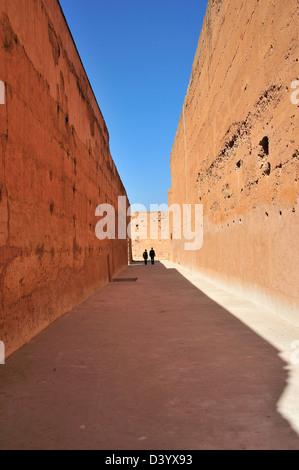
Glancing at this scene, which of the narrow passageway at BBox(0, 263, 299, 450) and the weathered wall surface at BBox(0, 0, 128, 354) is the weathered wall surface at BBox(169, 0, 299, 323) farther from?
the weathered wall surface at BBox(0, 0, 128, 354)

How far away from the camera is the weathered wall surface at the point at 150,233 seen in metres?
35.0

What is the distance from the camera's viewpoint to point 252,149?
5332 millimetres

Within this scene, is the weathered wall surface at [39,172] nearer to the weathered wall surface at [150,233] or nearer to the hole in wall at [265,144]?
the hole in wall at [265,144]

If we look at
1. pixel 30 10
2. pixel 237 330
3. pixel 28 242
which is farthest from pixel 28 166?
pixel 237 330

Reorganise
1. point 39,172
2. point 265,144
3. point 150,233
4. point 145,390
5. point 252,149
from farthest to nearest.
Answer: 1. point 150,233
2. point 252,149
3. point 265,144
4. point 39,172
5. point 145,390

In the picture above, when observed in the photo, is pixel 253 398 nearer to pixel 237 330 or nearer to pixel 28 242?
pixel 237 330

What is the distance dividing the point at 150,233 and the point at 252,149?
3029 centimetres

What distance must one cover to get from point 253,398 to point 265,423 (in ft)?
0.94

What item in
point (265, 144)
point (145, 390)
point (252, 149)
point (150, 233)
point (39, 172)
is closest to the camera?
→ point (145, 390)

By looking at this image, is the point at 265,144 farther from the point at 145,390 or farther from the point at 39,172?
the point at 145,390

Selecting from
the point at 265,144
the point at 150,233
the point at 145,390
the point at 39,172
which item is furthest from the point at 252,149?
the point at 150,233

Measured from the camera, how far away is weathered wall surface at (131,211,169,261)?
3503 cm

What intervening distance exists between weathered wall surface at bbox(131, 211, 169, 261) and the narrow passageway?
3119cm

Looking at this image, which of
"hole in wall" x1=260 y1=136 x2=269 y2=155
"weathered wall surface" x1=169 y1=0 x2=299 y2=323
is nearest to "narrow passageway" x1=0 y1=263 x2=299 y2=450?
"weathered wall surface" x1=169 y1=0 x2=299 y2=323
